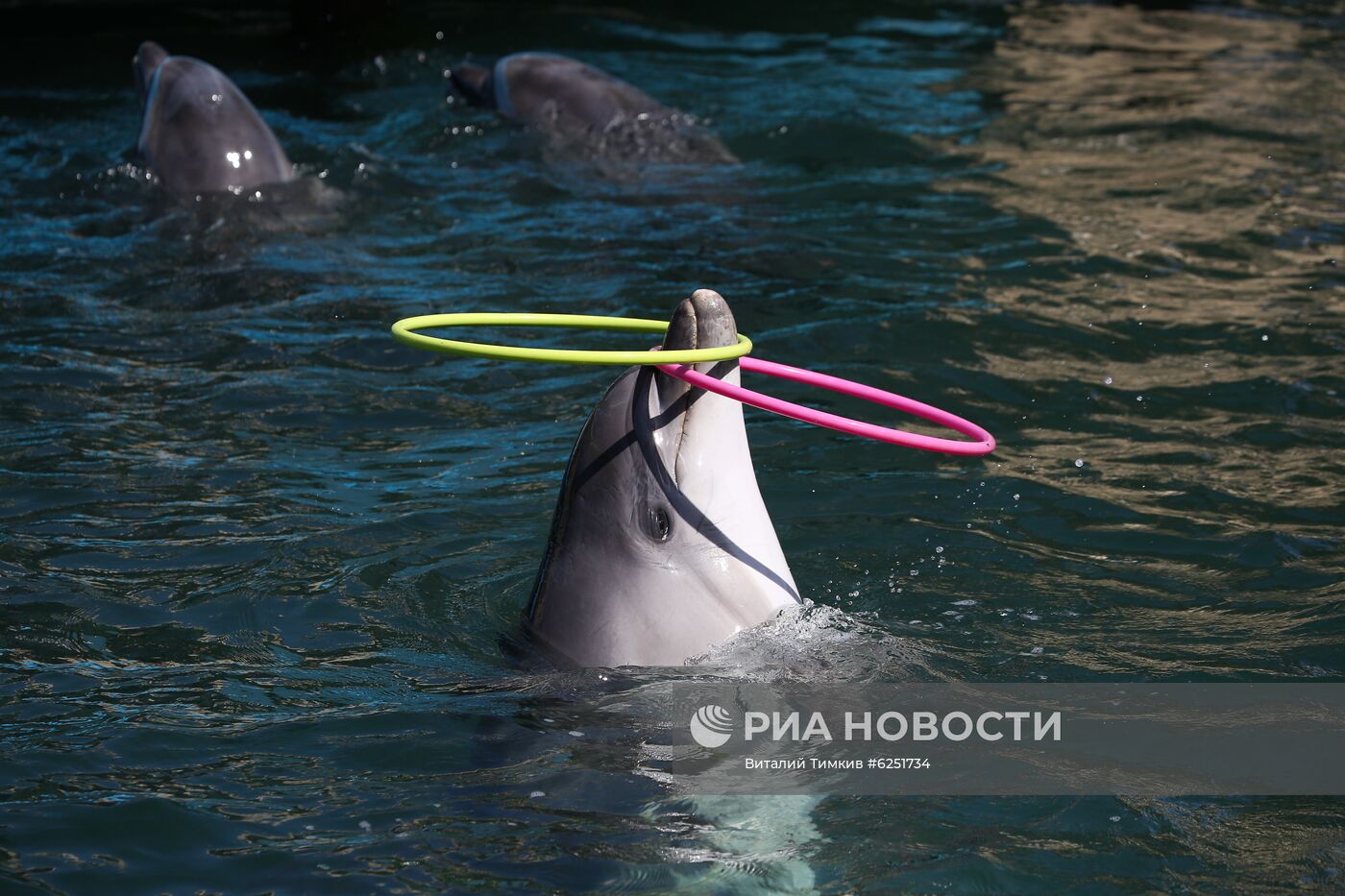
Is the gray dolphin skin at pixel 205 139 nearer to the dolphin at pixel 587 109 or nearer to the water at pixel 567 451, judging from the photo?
the water at pixel 567 451

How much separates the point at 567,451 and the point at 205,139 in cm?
443

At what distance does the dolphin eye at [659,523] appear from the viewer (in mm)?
3811

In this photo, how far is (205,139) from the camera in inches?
361

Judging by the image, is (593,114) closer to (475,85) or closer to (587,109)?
(587,109)

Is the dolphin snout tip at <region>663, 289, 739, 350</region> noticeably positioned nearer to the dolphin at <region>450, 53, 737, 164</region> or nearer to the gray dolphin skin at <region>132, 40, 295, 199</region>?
the gray dolphin skin at <region>132, 40, 295, 199</region>

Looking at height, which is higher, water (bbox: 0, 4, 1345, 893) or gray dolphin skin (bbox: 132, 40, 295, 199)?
gray dolphin skin (bbox: 132, 40, 295, 199)

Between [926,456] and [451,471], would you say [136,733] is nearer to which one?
[451,471]

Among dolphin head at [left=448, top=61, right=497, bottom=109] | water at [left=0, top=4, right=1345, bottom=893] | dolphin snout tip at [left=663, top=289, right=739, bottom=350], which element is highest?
dolphin head at [left=448, top=61, right=497, bottom=109]

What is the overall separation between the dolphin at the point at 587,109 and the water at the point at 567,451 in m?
0.37

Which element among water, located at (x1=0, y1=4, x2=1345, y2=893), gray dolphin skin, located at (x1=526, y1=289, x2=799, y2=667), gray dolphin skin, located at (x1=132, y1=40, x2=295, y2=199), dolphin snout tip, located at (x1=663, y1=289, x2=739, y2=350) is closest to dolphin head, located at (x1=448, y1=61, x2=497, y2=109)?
water, located at (x1=0, y1=4, x2=1345, y2=893)

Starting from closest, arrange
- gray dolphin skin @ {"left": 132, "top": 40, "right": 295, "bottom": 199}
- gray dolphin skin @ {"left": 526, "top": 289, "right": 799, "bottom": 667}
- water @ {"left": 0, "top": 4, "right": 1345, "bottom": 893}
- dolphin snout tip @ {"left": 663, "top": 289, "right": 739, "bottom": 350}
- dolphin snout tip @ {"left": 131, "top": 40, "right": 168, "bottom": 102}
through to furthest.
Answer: water @ {"left": 0, "top": 4, "right": 1345, "bottom": 893}, dolphin snout tip @ {"left": 663, "top": 289, "right": 739, "bottom": 350}, gray dolphin skin @ {"left": 526, "top": 289, "right": 799, "bottom": 667}, gray dolphin skin @ {"left": 132, "top": 40, "right": 295, "bottom": 199}, dolphin snout tip @ {"left": 131, "top": 40, "right": 168, "bottom": 102}

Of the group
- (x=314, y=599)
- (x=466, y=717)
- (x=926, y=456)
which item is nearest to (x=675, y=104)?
(x=926, y=456)

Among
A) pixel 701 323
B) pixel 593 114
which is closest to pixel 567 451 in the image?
pixel 701 323

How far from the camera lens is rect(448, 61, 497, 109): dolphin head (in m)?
11.2
